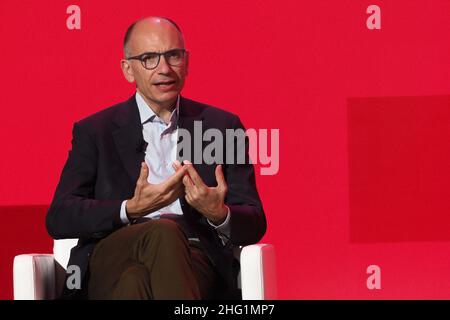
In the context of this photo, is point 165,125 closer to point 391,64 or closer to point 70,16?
point 70,16

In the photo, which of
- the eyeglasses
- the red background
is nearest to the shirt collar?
the eyeglasses

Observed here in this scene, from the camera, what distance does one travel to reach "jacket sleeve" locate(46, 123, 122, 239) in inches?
100

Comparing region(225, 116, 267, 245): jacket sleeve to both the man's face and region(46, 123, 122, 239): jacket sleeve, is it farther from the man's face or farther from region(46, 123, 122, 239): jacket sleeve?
region(46, 123, 122, 239): jacket sleeve

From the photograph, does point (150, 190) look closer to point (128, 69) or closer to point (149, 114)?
point (149, 114)

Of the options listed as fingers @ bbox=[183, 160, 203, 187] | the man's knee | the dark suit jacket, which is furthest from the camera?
the dark suit jacket

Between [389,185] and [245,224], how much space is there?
1103 mm

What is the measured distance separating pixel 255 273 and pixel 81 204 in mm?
546

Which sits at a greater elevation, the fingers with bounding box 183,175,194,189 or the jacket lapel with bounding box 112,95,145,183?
the jacket lapel with bounding box 112,95,145,183

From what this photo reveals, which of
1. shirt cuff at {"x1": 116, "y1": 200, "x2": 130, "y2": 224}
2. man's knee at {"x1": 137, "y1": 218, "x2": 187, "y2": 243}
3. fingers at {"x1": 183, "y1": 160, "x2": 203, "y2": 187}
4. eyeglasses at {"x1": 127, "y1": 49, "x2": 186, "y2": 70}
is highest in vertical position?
eyeglasses at {"x1": 127, "y1": 49, "x2": 186, "y2": 70}

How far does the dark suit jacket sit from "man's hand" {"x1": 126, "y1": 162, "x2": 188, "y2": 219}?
0.26ft

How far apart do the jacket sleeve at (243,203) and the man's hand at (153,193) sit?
195mm

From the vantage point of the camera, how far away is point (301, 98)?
353 centimetres

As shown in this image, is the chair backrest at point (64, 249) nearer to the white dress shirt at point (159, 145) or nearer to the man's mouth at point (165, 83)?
the white dress shirt at point (159, 145)


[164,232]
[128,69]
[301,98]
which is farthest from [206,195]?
[301,98]
